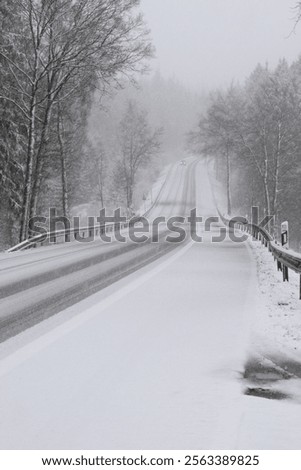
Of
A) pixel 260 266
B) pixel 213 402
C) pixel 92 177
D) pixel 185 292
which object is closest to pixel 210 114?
pixel 260 266

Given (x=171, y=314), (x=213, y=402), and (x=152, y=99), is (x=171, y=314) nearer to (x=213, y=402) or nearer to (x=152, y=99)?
(x=213, y=402)

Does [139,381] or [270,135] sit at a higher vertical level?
[270,135]

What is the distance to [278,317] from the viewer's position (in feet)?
24.5

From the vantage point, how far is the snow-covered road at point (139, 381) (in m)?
3.59

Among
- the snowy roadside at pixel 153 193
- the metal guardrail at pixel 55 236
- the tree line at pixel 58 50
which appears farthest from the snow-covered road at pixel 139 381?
the snowy roadside at pixel 153 193

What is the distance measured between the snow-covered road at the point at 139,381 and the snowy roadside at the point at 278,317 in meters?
0.21

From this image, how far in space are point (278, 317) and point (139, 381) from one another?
3398 millimetres

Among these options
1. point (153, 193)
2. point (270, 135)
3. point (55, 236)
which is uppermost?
point (270, 135)

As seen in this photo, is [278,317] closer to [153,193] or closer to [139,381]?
[139,381]

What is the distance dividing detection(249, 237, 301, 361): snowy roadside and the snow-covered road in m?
0.21

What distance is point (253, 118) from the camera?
3706 cm

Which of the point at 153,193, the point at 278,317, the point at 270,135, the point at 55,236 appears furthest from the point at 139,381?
the point at 153,193

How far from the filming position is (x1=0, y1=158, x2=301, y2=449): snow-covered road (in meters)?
3.59

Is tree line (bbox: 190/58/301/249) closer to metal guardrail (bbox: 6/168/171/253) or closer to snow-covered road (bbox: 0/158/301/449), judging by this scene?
metal guardrail (bbox: 6/168/171/253)
